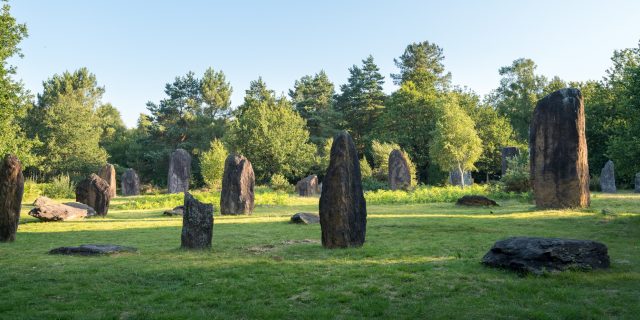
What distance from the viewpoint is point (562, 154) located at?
17.5 m

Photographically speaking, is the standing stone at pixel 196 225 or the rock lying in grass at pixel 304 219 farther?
the rock lying in grass at pixel 304 219

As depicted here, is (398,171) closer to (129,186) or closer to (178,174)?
(178,174)

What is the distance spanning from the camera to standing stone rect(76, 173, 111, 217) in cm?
2075

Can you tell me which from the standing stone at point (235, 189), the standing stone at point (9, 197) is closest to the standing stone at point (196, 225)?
the standing stone at point (9, 197)

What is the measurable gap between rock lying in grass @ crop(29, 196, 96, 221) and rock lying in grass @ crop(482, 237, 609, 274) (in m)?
16.0

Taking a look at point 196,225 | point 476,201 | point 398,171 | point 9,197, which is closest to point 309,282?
point 196,225

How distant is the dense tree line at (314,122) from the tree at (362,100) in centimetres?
14

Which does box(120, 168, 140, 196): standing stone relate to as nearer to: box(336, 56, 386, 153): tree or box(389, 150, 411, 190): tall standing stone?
box(389, 150, 411, 190): tall standing stone

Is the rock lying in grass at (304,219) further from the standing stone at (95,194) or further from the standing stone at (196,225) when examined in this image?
the standing stone at (95,194)

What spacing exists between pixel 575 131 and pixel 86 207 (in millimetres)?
19495

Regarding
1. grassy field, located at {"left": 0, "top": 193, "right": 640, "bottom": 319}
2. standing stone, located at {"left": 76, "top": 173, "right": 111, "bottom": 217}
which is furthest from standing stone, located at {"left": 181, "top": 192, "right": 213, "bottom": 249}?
standing stone, located at {"left": 76, "top": 173, "right": 111, "bottom": 217}

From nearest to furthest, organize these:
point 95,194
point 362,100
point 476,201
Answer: point 95,194 < point 476,201 < point 362,100

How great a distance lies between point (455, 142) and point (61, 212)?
101 ft

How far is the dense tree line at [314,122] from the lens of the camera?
4169 cm
